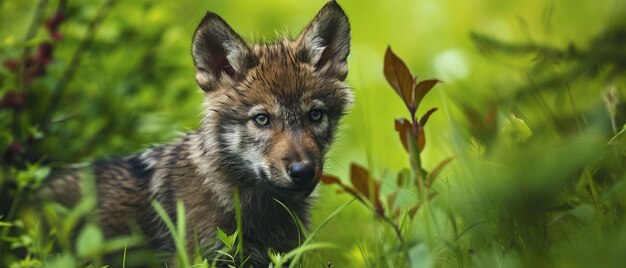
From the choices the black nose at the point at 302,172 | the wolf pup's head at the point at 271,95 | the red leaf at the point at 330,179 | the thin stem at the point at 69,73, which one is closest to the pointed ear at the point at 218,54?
the wolf pup's head at the point at 271,95

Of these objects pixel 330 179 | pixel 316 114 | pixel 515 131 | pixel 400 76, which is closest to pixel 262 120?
pixel 316 114

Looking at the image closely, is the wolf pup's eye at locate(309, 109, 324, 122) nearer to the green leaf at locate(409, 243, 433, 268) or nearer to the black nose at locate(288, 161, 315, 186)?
the black nose at locate(288, 161, 315, 186)

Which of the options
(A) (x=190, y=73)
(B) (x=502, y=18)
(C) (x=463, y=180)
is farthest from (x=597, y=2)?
(C) (x=463, y=180)

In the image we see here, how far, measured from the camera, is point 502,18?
7.21 metres

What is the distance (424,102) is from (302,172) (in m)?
3.61

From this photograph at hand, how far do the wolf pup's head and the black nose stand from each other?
0.08 m

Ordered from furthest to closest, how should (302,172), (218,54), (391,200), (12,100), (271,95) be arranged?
(12,100), (218,54), (271,95), (302,172), (391,200)

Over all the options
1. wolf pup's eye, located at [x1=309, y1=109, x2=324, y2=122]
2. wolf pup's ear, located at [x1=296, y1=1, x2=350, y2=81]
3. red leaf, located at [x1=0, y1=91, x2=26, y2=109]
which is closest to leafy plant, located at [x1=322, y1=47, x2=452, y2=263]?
wolf pup's eye, located at [x1=309, y1=109, x2=324, y2=122]

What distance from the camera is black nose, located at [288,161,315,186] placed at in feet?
11.0

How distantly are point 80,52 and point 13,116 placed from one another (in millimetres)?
520

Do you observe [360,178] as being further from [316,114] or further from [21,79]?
[21,79]

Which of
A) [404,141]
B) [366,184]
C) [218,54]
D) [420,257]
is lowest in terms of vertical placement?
[420,257]

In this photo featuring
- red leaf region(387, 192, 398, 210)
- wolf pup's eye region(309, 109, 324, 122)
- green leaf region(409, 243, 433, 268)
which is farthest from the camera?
wolf pup's eye region(309, 109, 324, 122)

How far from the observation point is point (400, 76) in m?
2.84
